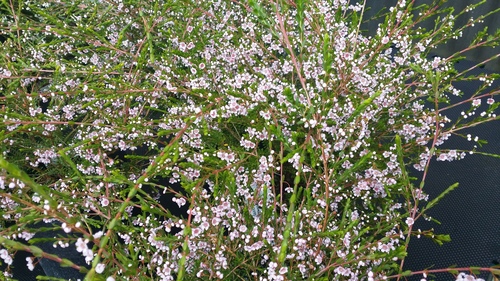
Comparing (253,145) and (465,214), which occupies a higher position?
(253,145)

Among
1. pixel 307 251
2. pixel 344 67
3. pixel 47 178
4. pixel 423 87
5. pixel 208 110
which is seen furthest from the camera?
pixel 47 178

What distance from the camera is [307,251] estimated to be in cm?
74

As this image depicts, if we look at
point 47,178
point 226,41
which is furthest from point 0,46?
point 226,41

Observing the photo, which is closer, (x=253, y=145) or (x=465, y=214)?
(x=253, y=145)

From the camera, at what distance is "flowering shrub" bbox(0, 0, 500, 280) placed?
2.29 ft

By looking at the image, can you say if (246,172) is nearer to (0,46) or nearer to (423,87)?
(423,87)

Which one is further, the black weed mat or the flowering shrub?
the black weed mat

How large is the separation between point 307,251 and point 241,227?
13 centimetres

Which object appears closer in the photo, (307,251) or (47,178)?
(307,251)

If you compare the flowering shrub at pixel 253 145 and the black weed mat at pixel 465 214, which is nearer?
the flowering shrub at pixel 253 145

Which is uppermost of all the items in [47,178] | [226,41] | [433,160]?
[226,41]

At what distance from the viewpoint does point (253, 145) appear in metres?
0.85

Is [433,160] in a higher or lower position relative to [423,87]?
lower

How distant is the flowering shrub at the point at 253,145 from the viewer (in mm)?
698
